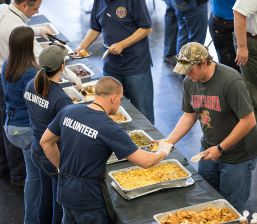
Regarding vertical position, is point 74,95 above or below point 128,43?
below

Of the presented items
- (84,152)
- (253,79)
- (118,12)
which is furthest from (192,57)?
(253,79)

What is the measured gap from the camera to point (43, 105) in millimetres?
3088

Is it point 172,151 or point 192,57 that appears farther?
point 172,151

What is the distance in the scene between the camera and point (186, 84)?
3.16 m

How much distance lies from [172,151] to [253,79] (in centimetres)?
164

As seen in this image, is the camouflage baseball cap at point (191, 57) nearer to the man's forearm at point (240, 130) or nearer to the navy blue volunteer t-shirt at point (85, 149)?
the man's forearm at point (240, 130)

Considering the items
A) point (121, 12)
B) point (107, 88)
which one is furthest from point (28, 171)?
point (121, 12)

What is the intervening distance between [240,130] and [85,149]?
2.92 ft

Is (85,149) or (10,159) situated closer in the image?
(85,149)

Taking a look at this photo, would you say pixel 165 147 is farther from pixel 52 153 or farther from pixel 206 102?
pixel 52 153

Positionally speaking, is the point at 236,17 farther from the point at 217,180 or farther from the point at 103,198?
the point at 103,198

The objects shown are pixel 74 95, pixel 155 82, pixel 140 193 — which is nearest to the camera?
pixel 140 193

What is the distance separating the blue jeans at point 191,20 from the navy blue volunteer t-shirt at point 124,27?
1.80 meters

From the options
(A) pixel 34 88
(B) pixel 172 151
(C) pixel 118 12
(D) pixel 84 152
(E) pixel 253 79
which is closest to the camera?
(D) pixel 84 152
